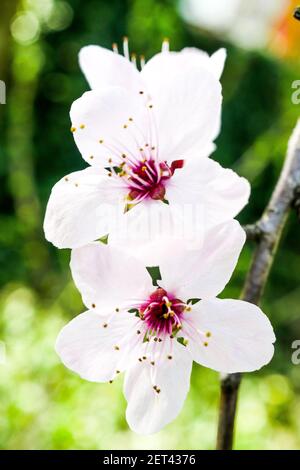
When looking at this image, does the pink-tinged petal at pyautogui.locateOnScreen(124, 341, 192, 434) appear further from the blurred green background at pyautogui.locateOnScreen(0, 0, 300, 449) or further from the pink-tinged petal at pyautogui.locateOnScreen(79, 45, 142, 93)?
the blurred green background at pyautogui.locateOnScreen(0, 0, 300, 449)

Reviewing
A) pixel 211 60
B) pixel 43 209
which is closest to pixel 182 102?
pixel 211 60

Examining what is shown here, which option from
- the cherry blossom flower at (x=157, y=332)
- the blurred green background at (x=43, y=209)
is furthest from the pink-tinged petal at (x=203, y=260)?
the blurred green background at (x=43, y=209)

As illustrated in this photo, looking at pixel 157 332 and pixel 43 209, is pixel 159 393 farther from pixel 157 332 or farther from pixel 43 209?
pixel 43 209

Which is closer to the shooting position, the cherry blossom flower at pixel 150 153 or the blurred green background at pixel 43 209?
the cherry blossom flower at pixel 150 153

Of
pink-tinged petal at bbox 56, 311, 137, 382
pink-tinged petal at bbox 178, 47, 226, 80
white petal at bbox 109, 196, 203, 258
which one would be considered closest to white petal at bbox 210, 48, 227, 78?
pink-tinged petal at bbox 178, 47, 226, 80

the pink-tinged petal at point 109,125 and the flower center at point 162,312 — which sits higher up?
the pink-tinged petal at point 109,125

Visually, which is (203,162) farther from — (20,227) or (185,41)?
(185,41)

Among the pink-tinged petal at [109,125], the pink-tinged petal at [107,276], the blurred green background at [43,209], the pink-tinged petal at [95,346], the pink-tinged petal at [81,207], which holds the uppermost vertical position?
the pink-tinged petal at [109,125]

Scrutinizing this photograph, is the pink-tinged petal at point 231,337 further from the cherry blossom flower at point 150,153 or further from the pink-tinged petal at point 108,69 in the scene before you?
the pink-tinged petal at point 108,69
